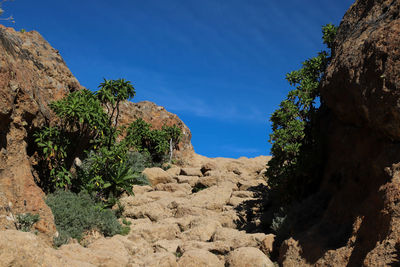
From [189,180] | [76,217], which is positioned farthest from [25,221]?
[189,180]

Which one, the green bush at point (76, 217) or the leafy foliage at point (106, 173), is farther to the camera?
the leafy foliage at point (106, 173)

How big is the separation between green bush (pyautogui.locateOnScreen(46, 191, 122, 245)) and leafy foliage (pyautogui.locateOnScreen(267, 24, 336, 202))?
20.0ft

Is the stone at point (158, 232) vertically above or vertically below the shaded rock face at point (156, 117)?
below

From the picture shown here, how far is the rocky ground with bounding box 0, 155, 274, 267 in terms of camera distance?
17.3ft

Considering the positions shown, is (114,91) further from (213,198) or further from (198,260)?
(198,260)

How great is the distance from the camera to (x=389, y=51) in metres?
7.44

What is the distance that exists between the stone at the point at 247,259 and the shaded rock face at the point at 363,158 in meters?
0.58

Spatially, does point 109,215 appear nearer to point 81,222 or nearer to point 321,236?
point 81,222

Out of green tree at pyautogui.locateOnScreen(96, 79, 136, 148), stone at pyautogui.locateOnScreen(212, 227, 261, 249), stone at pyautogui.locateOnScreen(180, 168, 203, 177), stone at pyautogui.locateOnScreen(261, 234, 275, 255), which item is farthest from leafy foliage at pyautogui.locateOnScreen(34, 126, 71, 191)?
Result: stone at pyautogui.locateOnScreen(180, 168, 203, 177)

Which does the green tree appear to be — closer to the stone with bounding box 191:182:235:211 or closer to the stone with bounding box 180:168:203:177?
the stone with bounding box 191:182:235:211

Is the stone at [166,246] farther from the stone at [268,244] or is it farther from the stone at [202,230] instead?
the stone at [268,244]

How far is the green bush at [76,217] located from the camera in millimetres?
10945

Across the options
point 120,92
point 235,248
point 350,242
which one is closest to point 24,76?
point 120,92

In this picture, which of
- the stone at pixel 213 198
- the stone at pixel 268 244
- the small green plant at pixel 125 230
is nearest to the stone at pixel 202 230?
the small green plant at pixel 125 230
